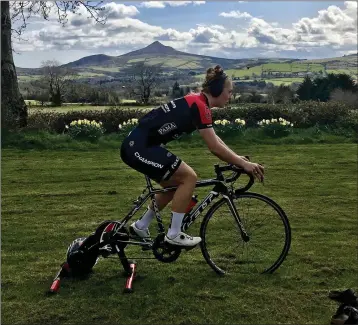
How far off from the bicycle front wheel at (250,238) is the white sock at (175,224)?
1.23 feet

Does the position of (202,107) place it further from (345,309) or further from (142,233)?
(345,309)

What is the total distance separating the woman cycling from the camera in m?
4.85

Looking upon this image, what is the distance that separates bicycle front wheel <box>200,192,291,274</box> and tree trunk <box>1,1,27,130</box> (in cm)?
1091

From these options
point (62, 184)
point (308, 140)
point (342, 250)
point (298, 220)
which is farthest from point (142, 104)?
point (342, 250)

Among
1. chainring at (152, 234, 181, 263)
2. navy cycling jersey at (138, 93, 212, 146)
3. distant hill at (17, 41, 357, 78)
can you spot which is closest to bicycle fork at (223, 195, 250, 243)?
chainring at (152, 234, 181, 263)

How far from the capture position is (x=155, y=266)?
18.2 feet

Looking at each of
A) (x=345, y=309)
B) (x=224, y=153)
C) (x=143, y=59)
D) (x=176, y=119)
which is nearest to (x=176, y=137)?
(x=176, y=119)

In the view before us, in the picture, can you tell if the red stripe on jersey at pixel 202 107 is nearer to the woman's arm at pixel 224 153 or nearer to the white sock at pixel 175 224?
the woman's arm at pixel 224 153

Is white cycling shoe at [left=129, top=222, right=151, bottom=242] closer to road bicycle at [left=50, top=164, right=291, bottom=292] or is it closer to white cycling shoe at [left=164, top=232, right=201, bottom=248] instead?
road bicycle at [left=50, top=164, right=291, bottom=292]

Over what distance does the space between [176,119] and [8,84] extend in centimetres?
1207

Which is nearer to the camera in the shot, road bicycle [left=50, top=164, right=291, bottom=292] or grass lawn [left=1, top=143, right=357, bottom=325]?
grass lawn [left=1, top=143, right=357, bottom=325]

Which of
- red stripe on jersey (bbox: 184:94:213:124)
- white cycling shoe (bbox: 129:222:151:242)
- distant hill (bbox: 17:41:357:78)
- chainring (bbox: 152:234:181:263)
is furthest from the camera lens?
distant hill (bbox: 17:41:357:78)

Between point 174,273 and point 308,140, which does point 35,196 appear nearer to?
point 174,273

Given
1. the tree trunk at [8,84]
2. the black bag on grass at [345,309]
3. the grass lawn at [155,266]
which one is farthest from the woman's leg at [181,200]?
the tree trunk at [8,84]
